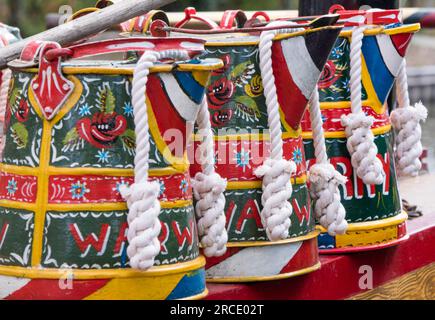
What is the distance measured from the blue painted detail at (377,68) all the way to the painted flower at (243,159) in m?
0.46

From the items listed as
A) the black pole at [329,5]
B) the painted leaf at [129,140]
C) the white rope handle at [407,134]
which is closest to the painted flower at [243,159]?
the painted leaf at [129,140]

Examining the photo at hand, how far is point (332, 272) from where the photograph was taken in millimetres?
2527

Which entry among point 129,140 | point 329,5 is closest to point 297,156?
point 129,140

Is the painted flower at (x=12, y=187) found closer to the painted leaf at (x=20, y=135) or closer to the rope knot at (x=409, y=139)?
the painted leaf at (x=20, y=135)

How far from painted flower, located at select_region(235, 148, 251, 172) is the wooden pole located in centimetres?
36

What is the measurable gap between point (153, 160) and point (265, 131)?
32 cm

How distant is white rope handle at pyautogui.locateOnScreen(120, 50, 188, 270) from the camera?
1.94 meters

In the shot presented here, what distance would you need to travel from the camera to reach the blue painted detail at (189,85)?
2.04 m

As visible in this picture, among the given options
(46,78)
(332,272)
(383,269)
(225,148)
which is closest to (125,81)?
(46,78)

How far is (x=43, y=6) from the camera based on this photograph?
37.6 ft

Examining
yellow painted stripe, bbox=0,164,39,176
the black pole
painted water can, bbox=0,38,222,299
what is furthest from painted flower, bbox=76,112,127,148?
the black pole
